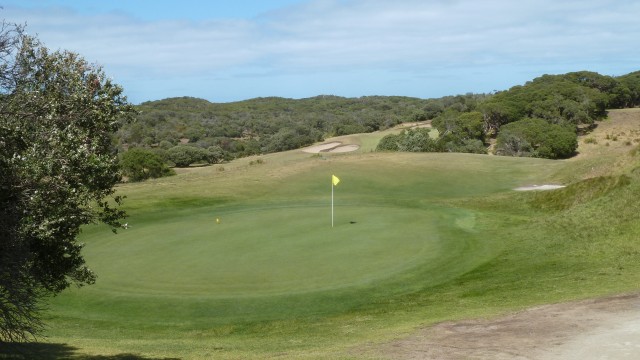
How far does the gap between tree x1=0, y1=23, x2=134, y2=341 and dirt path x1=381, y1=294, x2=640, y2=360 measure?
5.99 meters

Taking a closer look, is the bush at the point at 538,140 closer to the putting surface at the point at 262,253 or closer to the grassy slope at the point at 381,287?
the grassy slope at the point at 381,287

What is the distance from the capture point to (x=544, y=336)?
1184 centimetres

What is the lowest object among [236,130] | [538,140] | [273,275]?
[273,275]

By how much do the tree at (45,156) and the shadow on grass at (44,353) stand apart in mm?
2968

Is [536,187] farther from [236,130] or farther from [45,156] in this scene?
[236,130]

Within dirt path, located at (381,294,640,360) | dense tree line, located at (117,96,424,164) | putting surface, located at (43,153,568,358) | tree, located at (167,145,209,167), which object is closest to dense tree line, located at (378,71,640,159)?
dense tree line, located at (117,96,424,164)

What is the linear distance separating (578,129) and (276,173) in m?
57.2

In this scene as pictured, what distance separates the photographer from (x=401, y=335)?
43.0 feet

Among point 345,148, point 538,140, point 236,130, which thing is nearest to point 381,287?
point 538,140

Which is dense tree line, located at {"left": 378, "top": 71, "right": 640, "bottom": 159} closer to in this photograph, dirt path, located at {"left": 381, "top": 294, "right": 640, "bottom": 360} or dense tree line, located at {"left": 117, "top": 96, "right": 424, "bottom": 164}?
dense tree line, located at {"left": 117, "top": 96, "right": 424, "bottom": 164}

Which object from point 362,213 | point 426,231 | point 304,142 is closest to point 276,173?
point 362,213

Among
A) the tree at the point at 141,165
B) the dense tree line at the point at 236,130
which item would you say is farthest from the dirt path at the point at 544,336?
the dense tree line at the point at 236,130

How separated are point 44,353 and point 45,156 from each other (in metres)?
6.43

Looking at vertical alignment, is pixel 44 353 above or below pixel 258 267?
below
